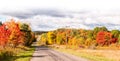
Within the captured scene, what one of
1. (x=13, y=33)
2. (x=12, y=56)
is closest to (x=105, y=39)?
(x=13, y=33)

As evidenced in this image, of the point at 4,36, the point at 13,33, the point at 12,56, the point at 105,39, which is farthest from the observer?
the point at 105,39

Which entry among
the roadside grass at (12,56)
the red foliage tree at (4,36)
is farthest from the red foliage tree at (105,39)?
the roadside grass at (12,56)

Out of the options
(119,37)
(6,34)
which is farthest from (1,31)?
(119,37)

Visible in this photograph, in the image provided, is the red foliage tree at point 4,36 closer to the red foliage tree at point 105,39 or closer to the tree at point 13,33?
the tree at point 13,33

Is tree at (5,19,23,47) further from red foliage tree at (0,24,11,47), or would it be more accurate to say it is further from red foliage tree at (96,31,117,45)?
red foliage tree at (96,31,117,45)

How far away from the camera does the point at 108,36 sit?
540 feet

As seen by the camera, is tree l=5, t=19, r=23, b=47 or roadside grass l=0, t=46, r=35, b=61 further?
tree l=5, t=19, r=23, b=47

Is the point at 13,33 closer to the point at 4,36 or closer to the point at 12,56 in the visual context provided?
the point at 4,36

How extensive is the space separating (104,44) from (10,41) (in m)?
103

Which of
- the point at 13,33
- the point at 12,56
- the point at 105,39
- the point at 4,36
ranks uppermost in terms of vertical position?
the point at 13,33

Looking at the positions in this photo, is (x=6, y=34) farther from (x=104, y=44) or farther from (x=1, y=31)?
(x=104, y=44)

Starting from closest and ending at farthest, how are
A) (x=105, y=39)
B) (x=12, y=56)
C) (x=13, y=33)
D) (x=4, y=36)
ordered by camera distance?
(x=12, y=56)
(x=4, y=36)
(x=13, y=33)
(x=105, y=39)

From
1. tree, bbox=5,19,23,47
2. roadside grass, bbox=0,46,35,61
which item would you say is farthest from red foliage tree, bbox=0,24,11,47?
roadside grass, bbox=0,46,35,61

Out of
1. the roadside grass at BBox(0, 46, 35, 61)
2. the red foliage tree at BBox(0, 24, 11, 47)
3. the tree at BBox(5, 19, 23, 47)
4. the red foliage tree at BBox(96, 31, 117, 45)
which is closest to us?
the roadside grass at BBox(0, 46, 35, 61)
